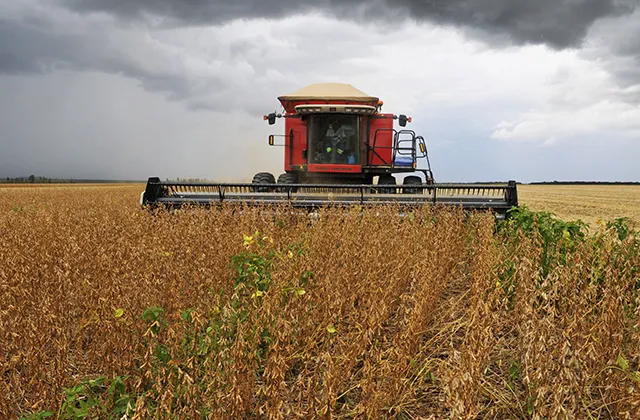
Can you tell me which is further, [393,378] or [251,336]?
[251,336]

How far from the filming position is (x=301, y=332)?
285 cm

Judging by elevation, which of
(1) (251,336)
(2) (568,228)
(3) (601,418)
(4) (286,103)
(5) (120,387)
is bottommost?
(3) (601,418)

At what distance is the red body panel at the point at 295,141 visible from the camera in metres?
10.4

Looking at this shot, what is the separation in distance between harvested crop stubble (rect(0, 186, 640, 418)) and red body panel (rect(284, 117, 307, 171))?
566cm

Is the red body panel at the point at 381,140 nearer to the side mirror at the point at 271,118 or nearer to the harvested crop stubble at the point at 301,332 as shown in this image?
the side mirror at the point at 271,118

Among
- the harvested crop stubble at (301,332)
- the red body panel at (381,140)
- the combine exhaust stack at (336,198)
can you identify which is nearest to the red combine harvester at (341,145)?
the red body panel at (381,140)

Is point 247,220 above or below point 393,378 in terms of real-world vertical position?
above

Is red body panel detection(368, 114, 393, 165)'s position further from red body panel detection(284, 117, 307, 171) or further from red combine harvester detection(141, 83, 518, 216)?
red body panel detection(284, 117, 307, 171)

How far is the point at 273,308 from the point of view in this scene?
247cm

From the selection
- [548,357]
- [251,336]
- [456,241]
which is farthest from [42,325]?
[456,241]

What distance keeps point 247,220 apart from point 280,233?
1.42 ft

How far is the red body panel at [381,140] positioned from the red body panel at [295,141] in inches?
57.8

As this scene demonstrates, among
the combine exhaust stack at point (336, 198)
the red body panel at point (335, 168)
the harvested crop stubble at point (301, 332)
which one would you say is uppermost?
the red body panel at point (335, 168)

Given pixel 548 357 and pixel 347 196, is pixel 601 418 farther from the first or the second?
pixel 347 196
